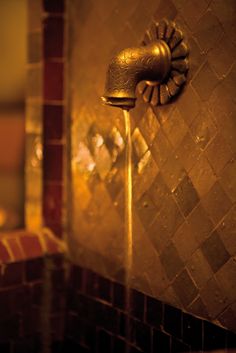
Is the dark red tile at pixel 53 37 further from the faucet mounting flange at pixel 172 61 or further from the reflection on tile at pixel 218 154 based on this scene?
the reflection on tile at pixel 218 154

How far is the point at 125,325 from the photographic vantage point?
2891 mm

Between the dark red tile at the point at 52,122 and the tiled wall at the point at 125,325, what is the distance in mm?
824

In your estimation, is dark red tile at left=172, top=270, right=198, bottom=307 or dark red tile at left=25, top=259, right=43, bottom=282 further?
dark red tile at left=25, top=259, right=43, bottom=282

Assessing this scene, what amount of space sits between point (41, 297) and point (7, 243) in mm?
410

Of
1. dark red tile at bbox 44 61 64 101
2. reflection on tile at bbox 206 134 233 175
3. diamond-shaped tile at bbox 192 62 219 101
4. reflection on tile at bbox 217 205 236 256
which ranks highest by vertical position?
dark red tile at bbox 44 61 64 101

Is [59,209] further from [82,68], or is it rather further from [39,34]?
[39,34]

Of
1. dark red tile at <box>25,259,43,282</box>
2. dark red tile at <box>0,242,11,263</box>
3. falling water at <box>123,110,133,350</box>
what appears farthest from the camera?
dark red tile at <box>25,259,43,282</box>

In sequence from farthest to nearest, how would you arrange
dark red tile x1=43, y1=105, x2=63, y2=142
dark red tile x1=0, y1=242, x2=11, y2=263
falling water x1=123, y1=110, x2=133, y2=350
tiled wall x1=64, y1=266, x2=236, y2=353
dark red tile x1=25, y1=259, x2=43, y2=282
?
dark red tile x1=43, y1=105, x2=63, y2=142 → dark red tile x1=25, y1=259, x2=43, y2=282 → dark red tile x1=0, y1=242, x2=11, y2=263 → falling water x1=123, y1=110, x2=133, y2=350 → tiled wall x1=64, y1=266, x2=236, y2=353

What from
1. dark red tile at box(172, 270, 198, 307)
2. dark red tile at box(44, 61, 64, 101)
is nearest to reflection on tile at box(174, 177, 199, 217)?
dark red tile at box(172, 270, 198, 307)

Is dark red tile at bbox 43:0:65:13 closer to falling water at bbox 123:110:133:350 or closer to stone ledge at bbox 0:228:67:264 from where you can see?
falling water at bbox 123:110:133:350

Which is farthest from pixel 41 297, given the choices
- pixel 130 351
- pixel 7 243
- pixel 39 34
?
pixel 39 34

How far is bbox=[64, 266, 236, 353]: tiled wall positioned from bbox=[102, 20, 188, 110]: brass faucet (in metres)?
1.03

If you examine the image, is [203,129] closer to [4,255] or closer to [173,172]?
[173,172]

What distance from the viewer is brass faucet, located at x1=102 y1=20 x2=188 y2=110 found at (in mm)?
2348
